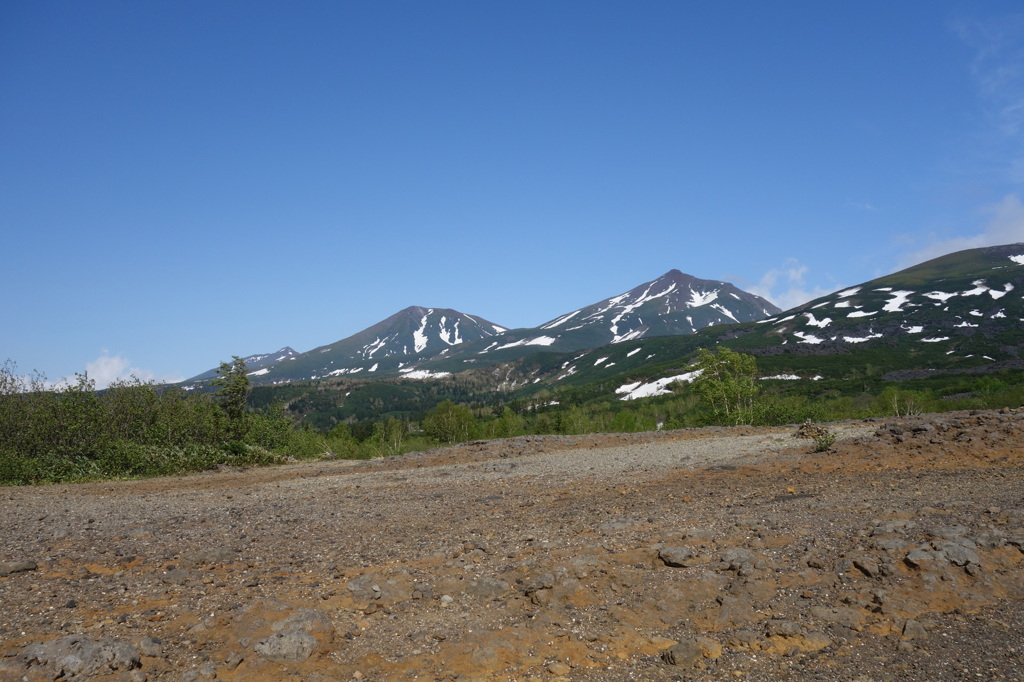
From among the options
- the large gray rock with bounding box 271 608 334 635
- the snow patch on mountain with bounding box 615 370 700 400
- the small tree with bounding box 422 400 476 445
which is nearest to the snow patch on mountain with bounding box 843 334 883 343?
the snow patch on mountain with bounding box 615 370 700 400

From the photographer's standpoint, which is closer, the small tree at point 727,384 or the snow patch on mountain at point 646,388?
the small tree at point 727,384

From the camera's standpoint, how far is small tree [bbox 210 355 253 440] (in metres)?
31.3

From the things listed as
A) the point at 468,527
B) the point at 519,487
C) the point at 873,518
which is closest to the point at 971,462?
the point at 873,518

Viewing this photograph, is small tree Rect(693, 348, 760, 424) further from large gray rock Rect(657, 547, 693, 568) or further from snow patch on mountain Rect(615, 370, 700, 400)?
snow patch on mountain Rect(615, 370, 700, 400)

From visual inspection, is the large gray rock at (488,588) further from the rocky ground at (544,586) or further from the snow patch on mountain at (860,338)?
the snow patch on mountain at (860,338)

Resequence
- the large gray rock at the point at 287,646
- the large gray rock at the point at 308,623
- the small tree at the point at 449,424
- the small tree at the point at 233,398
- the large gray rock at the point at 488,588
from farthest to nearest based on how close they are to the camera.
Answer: the small tree at the point at 449,424 → the small tree at the point at 233,398 → the large gray rock at the point at 488,588 → the large gray rock at the point at 308,623 → the large gray rock at the point at 287,646

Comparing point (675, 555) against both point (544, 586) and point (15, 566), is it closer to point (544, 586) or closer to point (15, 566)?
point (544, 586)

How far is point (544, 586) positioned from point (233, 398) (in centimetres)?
2883

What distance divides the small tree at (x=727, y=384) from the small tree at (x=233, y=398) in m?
31.2

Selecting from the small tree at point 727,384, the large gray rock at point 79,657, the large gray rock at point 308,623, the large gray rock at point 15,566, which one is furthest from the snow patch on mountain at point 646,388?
the large gray rock at point 79,657

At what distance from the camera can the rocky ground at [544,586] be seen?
230 inches

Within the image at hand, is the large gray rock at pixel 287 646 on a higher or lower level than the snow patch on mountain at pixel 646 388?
higher

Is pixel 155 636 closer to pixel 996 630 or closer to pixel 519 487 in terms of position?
pixel 996 630

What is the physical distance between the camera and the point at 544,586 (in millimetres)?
7539
